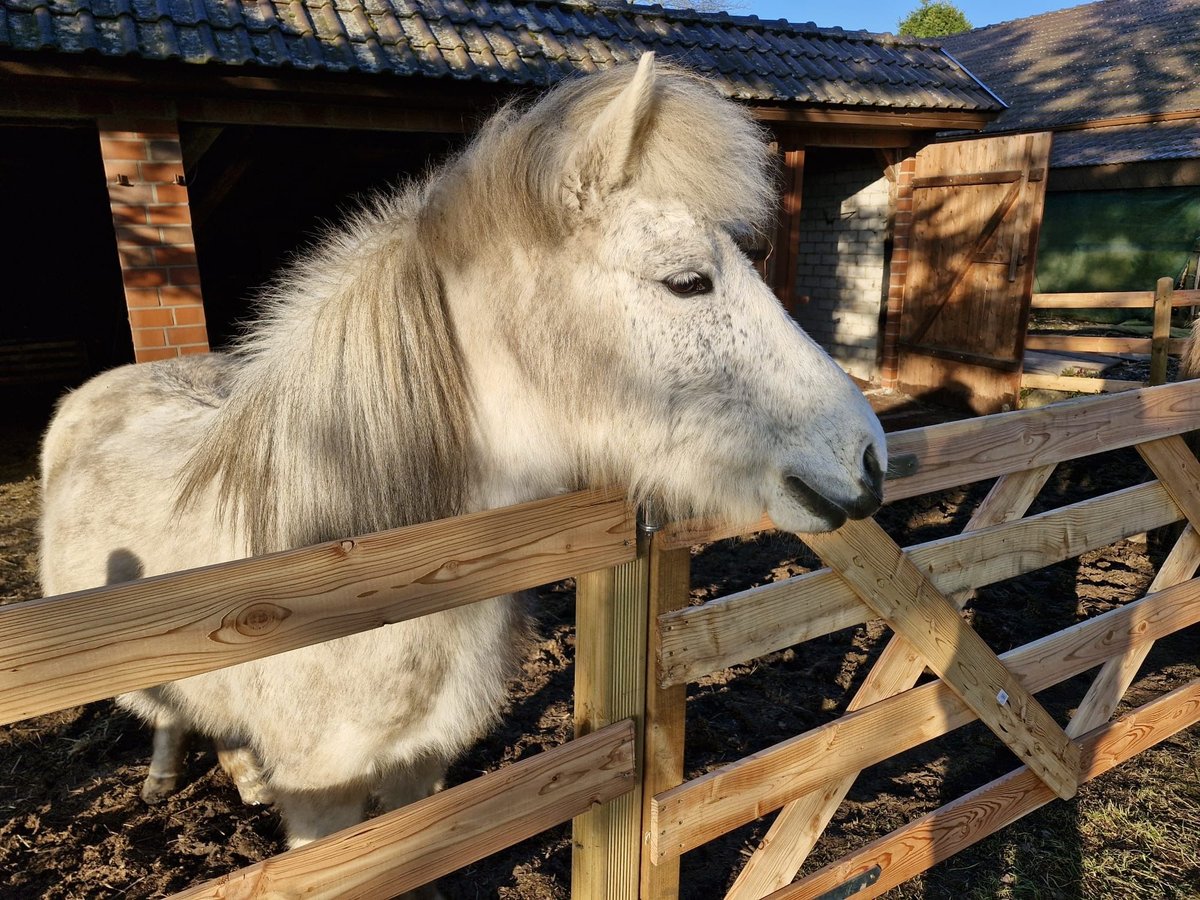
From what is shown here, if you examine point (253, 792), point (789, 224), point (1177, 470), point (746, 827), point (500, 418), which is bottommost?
point (746, 827)

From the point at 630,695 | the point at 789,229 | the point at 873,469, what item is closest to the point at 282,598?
the point at 630,695

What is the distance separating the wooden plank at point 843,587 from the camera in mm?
1682

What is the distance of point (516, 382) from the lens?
164 cm

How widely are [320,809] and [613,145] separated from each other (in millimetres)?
1697

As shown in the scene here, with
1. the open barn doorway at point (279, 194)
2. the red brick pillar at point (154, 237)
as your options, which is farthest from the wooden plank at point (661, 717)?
the open barn doorway at point (279, 194)

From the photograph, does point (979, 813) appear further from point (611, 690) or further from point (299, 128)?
point (299, 128)

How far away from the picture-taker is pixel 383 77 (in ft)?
16.7

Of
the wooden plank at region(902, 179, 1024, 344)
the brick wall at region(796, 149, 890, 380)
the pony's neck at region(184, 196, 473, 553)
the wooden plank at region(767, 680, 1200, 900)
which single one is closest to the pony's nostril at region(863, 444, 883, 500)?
the pony's neck at region(184, 196, 473, 553)

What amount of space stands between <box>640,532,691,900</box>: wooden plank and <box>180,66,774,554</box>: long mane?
0.47 metres

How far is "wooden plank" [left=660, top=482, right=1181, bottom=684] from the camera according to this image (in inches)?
66.2

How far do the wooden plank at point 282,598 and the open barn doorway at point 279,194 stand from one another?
7.18 meters

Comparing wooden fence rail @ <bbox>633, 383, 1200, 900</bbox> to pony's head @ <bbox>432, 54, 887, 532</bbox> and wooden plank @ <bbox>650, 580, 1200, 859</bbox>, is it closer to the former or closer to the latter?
wooden plank @ <bbox>650, 580, 1200, 859</bbox>

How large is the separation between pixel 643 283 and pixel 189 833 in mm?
2700

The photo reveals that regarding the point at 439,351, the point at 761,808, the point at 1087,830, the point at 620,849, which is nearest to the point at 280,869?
the point at 620,849
